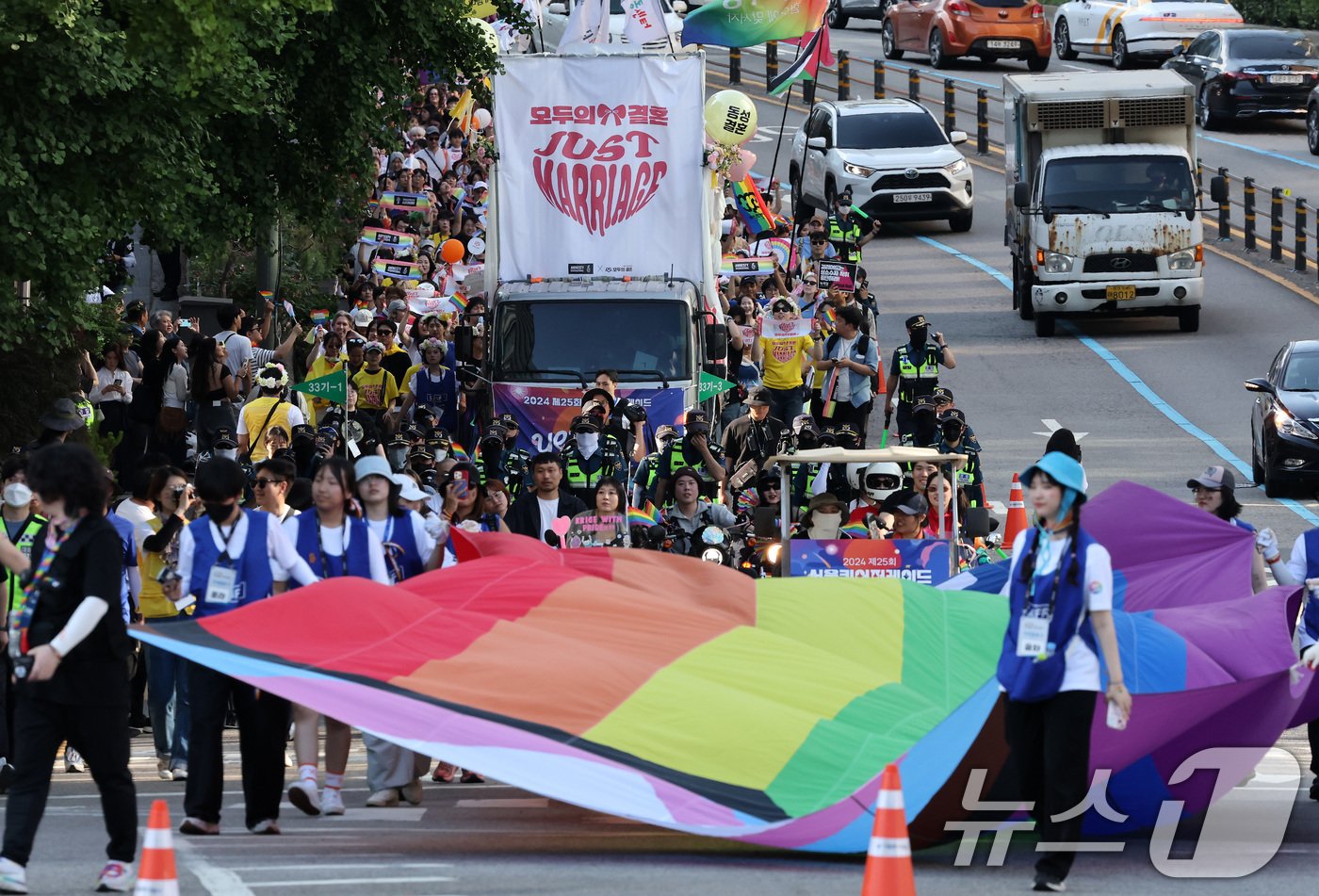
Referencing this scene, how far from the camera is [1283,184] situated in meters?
39.0

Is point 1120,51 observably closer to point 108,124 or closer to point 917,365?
point 917,365

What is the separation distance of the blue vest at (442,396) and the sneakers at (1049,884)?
1262cm

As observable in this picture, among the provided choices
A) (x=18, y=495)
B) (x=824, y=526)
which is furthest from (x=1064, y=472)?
(x=824, y=526)

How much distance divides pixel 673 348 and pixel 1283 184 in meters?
21.8

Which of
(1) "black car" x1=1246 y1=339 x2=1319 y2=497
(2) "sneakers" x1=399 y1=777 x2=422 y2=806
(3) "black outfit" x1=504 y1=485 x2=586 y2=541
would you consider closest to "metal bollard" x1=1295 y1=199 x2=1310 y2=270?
(1) "black car" x1=1246 y1=339 x2=1319 y2=497

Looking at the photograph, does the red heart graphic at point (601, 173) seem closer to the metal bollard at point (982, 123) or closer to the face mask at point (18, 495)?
the face mask at point (18, 495)

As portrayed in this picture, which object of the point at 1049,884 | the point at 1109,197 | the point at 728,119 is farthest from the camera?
the point at 728,119

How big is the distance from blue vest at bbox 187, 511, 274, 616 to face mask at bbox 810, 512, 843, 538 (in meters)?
5.56

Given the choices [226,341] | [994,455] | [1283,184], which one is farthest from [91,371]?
[1283,184]

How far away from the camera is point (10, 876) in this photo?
9.28 m

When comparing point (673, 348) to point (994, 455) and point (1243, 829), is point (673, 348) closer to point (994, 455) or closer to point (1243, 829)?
point (994, 455)

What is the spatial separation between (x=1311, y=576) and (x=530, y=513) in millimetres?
5455

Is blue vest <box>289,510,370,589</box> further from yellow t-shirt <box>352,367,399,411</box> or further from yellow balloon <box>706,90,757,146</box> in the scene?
yellow balloon <box>706,90,757,146</box>

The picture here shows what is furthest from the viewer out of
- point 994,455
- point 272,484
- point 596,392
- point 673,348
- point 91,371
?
point 994,455
